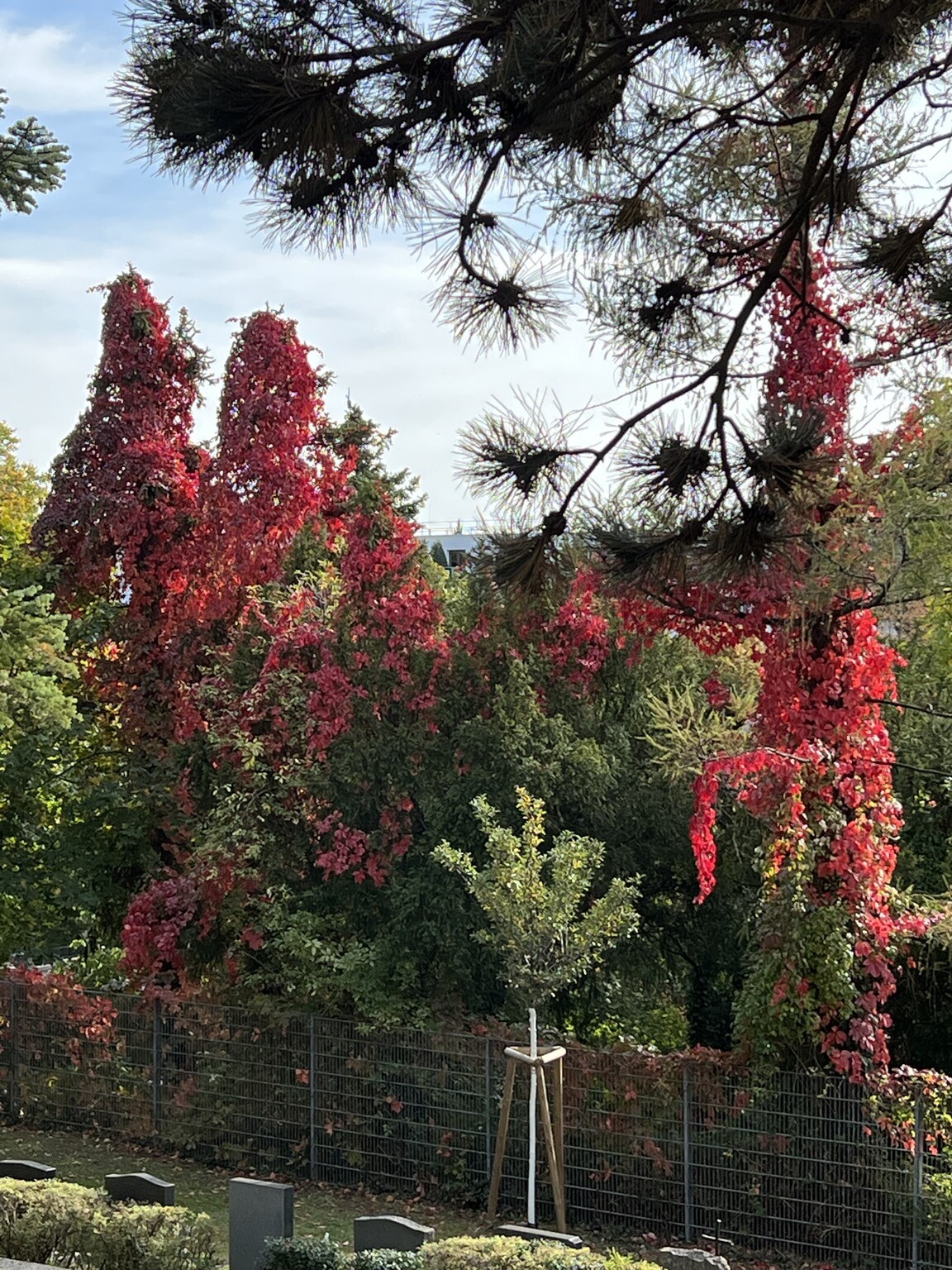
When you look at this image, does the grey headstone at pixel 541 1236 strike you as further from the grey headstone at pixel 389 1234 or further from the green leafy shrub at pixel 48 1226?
the green leafy shrub at pixel 48 1226

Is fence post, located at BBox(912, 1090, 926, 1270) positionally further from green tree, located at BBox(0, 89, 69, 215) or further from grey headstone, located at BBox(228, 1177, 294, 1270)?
green tree, located at BBox(0, 89, 69, 215)

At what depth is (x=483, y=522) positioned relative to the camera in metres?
11.4

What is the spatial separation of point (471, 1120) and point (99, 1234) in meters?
4.33

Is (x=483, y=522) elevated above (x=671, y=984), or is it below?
above

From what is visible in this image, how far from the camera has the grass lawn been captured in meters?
12.1

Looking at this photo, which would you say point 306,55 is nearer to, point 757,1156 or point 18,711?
point 757,1156

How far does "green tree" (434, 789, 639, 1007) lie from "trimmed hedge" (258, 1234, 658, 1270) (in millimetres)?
3461

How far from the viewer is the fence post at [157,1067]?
15.1 meters

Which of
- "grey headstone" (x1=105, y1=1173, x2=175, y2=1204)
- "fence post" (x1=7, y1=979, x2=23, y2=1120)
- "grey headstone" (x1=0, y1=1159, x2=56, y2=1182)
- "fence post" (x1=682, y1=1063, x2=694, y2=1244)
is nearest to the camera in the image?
"grey headstone" (x1=105, y1=1173, x2=175, y2=1204)

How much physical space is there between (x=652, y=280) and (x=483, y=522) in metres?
2.83

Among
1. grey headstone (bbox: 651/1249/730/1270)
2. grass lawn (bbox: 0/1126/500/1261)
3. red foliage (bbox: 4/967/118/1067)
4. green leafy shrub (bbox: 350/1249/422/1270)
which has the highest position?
red foliage (bbox: 4/967/118/1067)

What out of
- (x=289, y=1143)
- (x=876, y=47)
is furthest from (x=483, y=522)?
(x=289, y=1143)

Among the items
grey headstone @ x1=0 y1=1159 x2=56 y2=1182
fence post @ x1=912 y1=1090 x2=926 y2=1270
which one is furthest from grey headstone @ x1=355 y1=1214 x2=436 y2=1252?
fence post @ x1=912 y1=1090 x2=926 y2=1270

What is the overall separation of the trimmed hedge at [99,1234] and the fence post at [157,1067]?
17.8 feet
